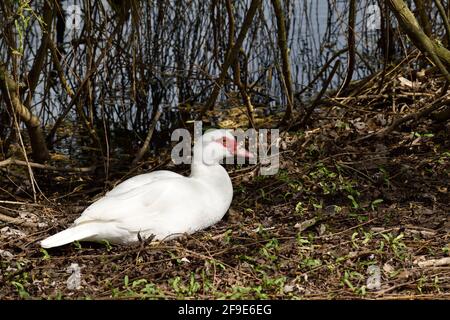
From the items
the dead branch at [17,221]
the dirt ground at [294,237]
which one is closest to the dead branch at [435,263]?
the dirt ground at [294,237]

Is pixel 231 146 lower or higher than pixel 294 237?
higher

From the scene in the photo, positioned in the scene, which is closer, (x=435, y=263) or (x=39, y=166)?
(x=435, y=263)

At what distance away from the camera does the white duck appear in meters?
5.49

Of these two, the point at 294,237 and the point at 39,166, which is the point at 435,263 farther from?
the point at 39,166

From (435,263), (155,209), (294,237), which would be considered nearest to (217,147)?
(155,209)

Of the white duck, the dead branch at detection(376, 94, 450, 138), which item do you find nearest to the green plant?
the white duck

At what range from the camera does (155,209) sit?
18.5 ft

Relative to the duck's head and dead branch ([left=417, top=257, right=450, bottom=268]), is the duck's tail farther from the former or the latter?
dead branch ([left=417, top=257, right=450, bottom=268])

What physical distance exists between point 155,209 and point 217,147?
2.99 ft

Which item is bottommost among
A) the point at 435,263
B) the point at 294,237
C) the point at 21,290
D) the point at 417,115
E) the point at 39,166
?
the point at 21,290

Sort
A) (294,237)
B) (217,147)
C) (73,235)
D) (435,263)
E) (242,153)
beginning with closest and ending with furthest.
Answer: (435,263) → (73,235) → (294,237) → (217,147) → (242,153)

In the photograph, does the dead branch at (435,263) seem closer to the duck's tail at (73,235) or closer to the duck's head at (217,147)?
the duck's head at (217,147)

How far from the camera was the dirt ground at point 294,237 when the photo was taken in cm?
488
